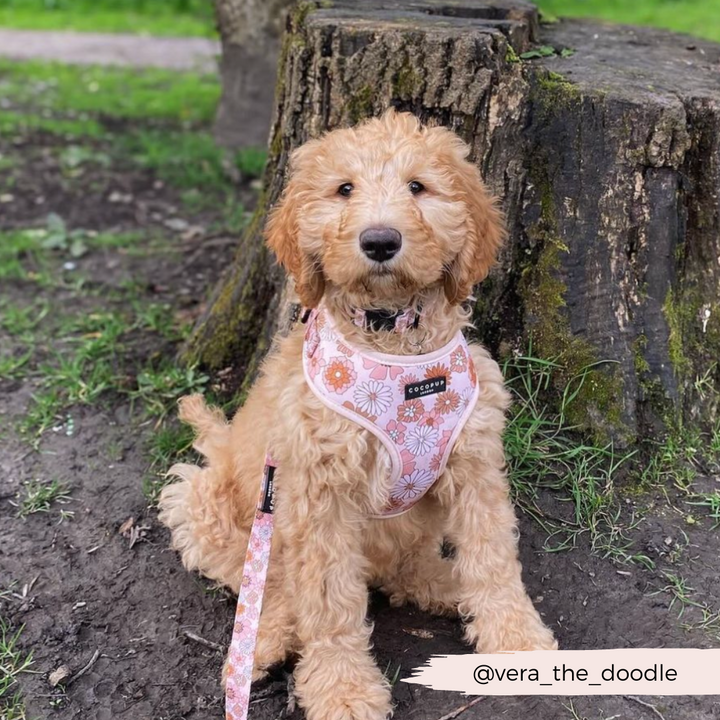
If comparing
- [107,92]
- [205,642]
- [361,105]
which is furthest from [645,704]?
[107,92]

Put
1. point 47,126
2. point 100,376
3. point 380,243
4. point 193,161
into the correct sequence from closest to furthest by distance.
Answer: point 380,243
point 100,376
point 193,161
point 47,126

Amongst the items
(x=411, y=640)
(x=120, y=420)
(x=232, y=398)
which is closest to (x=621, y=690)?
(x=411, y=640)

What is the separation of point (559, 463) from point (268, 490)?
144cm

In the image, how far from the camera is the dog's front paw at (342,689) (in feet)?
9.64

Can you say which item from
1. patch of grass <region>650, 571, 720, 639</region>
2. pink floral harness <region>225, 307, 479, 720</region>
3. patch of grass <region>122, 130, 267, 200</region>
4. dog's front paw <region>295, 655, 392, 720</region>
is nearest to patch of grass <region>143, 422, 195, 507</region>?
pink floral harness <region>225, 307, 479, 720</region>

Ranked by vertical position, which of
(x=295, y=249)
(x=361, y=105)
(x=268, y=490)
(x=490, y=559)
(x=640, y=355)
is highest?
(x=361, y=105)

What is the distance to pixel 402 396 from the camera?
9.61 ft

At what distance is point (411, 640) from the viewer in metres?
3.38

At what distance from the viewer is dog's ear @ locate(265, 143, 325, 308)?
2.95 metres

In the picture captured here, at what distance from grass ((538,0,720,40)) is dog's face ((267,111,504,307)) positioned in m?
11.8

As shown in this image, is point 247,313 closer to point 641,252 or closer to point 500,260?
point 500,260

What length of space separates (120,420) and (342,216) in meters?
2.29

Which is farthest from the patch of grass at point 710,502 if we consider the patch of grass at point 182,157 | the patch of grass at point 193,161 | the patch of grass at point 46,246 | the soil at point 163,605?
the patch of grass at point 182,157

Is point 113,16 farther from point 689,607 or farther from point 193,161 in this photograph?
point 689,607
